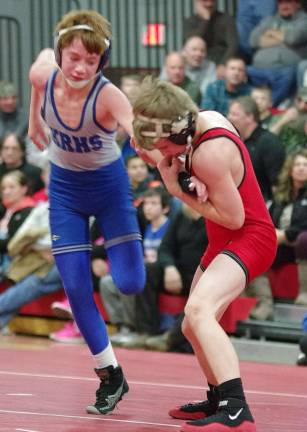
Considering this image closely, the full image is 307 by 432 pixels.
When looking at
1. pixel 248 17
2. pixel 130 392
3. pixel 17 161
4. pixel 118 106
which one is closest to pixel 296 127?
pixel 248 17

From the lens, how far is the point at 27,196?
10.1 m

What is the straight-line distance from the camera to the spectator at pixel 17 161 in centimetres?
1030

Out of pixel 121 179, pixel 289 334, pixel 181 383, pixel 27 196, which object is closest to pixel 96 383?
pixel 181 383

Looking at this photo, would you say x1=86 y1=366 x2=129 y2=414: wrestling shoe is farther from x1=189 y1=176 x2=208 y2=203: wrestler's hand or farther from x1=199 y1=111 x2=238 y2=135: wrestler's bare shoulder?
x1=199 y1=111 x2=238 y2=135: wrestler's bare shoulder

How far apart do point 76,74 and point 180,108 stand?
84 centimetres

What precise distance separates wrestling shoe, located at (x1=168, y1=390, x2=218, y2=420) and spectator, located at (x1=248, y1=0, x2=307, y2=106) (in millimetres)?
5235

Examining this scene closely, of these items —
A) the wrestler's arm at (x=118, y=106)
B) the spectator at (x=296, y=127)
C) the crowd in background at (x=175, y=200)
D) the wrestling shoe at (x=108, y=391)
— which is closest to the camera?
the wrestler's arm at (x=118, y=106)

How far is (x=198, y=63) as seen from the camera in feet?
34.7

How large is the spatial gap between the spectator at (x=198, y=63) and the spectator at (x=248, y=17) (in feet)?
1.29

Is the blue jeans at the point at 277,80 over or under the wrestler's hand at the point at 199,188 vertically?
under

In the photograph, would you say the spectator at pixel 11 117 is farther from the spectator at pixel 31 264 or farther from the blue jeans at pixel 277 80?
the blue jeans at pixel 277 80

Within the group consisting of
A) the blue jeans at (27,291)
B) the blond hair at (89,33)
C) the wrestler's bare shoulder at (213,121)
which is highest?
the blond hair at (89,33)

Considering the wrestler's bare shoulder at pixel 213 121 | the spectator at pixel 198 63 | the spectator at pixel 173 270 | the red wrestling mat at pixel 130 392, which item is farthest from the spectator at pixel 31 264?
the wrestler's bare shoulder at pixel 213 121

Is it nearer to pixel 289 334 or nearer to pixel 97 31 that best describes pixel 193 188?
pixel 97 31
